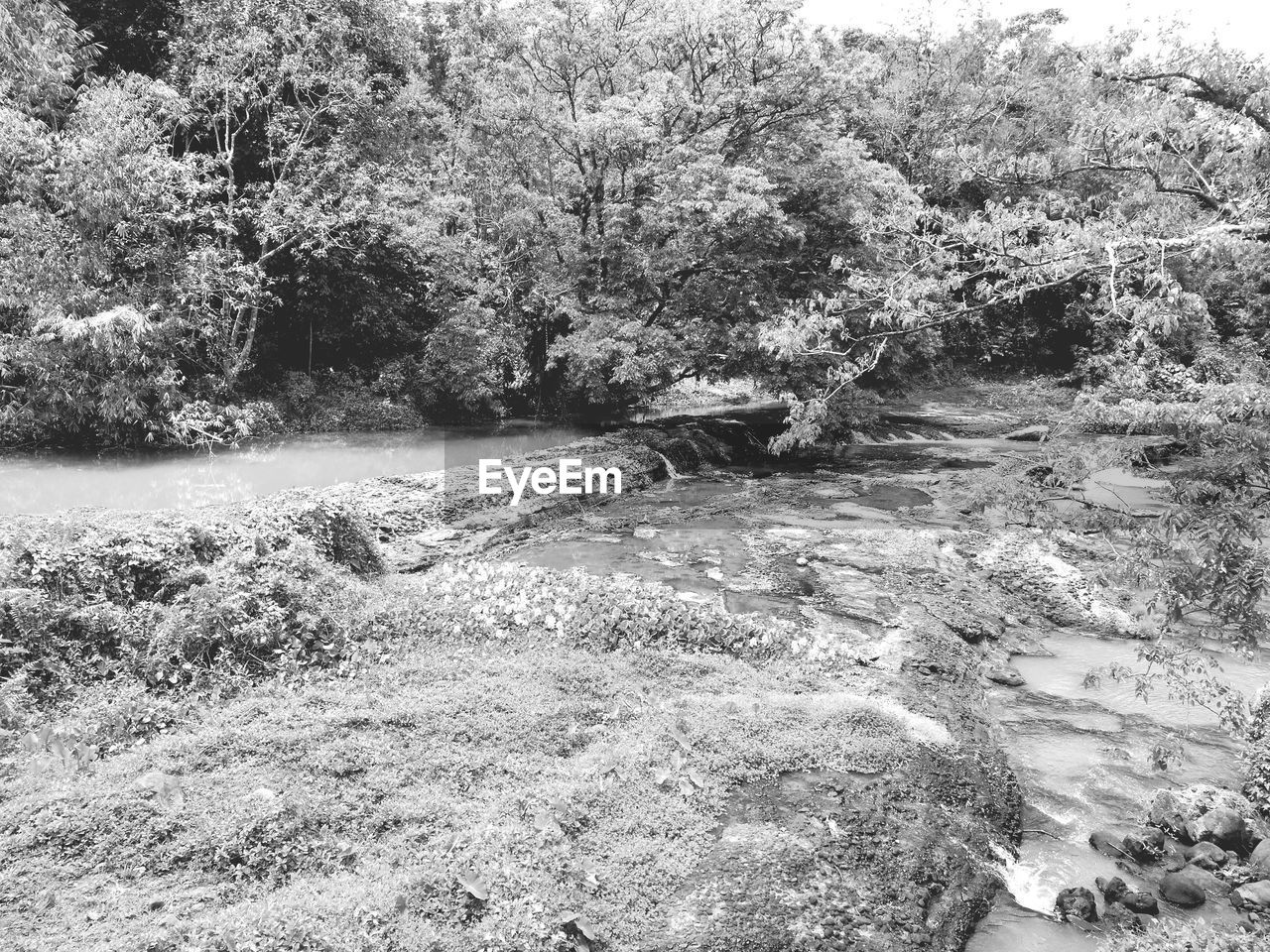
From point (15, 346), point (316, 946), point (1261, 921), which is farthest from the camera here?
point (15, 346)

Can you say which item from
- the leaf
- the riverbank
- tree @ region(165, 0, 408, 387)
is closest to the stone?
the riverbank

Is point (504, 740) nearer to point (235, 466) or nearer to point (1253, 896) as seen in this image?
point (1253, 896)

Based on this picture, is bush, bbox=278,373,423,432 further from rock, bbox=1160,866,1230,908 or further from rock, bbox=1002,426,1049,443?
rock, bbox=1160,866,1230,908

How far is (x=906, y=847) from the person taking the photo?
15.9ft

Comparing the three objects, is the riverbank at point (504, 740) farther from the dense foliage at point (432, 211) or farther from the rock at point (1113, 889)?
the dense foliage at point (432, 211)

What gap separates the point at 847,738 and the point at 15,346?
15891 mm

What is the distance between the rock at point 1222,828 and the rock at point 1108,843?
51cm

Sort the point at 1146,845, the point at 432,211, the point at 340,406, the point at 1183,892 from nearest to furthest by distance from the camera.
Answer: the point at 1183,892
the point at 1146,845
the point at 432,211
the point at 340,406

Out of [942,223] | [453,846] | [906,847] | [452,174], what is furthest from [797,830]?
[452,174]

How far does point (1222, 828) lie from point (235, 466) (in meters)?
15.6

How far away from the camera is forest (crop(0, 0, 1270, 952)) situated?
455cm

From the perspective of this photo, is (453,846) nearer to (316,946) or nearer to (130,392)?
(316,946)

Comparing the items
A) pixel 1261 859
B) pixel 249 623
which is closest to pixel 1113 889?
pixel 1261 859

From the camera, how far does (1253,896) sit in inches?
184
